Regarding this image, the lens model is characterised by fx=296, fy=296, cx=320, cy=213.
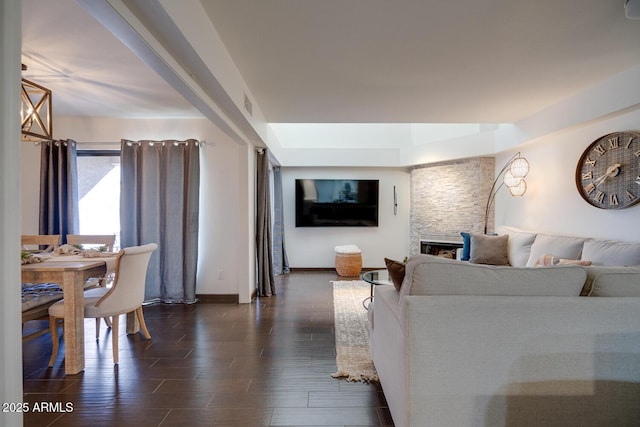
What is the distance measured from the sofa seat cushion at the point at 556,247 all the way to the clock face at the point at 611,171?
0.47 metres

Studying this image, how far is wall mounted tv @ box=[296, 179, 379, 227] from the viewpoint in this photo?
6.10 metres

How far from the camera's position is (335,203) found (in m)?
6.11

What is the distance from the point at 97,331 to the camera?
2.83 meters

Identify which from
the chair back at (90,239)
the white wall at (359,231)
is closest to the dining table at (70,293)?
the chair back at (90,239)

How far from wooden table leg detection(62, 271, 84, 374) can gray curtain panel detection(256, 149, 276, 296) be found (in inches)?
86.1

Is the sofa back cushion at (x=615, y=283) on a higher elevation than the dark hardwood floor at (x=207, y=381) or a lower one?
higher

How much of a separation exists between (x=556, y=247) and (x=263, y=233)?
354 centimetres

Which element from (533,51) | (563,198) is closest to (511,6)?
(533,51)

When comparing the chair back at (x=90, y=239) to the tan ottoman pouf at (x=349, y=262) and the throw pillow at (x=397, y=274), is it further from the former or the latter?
the tan ottoman pouf at (x=349, y=262)

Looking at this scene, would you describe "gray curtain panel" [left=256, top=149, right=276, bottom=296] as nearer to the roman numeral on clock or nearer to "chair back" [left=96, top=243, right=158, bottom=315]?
"chair back" [left=96, top=243, right=158, bottom=315]

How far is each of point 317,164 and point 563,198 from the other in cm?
393

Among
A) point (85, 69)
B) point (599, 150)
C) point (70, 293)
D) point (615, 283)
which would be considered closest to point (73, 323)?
point (70, 293)

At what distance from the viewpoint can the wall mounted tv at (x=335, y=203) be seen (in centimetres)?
610

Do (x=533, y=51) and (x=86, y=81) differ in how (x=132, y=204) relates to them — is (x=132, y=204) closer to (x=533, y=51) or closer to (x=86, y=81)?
(x=86, y=81)
